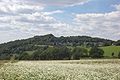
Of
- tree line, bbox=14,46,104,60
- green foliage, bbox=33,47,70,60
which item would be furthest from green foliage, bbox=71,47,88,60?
green foliage, bbox=33,47,70,60

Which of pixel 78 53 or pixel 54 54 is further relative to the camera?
pixel 78 53

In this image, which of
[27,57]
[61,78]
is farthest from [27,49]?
[61,78]

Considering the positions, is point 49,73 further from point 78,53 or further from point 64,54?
point 78,53

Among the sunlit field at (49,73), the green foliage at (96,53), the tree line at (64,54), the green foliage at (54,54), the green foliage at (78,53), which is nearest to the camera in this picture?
the sunlit field at (49,73)

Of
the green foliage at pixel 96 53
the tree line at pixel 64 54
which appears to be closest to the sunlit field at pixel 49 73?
the tree line at pixel 64 54

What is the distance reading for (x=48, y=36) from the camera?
15662cm

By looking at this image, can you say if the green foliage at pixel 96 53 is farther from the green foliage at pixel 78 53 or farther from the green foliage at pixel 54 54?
the green foliage at pixel 54 54

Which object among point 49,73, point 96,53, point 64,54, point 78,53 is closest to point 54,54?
point 64,54

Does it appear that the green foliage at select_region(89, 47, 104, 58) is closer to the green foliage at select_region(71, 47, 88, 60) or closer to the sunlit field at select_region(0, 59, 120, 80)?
the green foliage at select_region(71, 47, 88, 60)

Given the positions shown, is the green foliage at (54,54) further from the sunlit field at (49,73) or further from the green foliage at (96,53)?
the sunlit field at (49,73)

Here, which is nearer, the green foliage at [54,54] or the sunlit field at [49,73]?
the sunlit field at [49,73]

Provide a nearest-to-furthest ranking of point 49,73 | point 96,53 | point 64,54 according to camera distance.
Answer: point 49,73
point 64,54
point 96,53

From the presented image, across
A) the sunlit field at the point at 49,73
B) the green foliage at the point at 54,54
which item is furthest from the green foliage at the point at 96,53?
the sunlit field at the point at 49,73

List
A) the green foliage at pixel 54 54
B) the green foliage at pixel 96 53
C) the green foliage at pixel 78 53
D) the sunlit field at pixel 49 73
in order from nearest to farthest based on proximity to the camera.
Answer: the sunlit field at pixel 49 73, the green foliage at pixel 54 54, the green foliage at pixel 78 53, the green foliage at pixel 96 53
